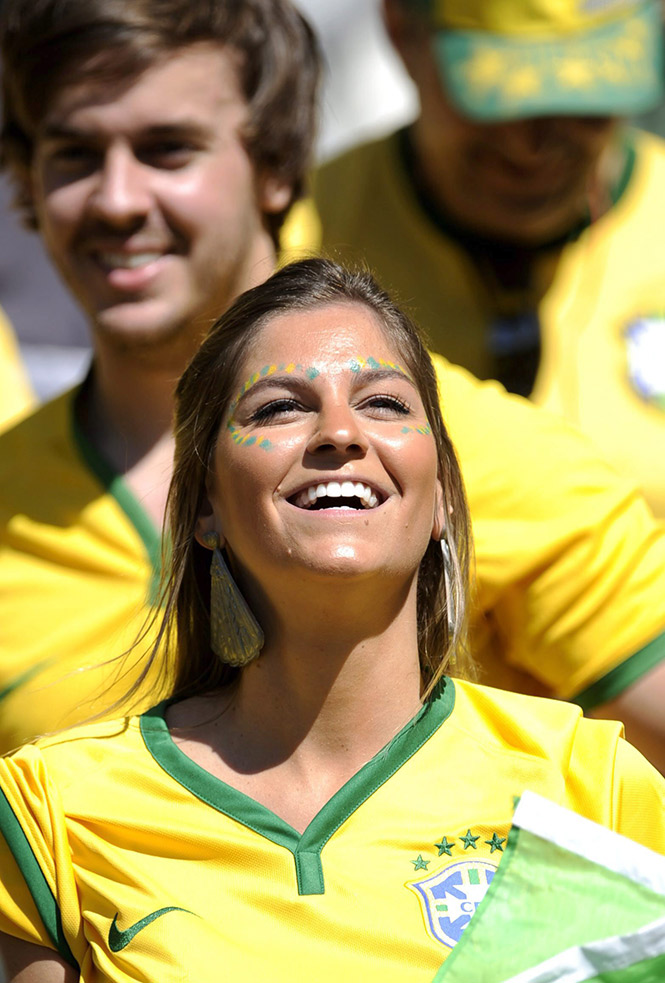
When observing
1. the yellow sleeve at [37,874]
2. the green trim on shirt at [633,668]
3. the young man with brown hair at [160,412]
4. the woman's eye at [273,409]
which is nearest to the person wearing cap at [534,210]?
the young man with brown hair at [160,412]

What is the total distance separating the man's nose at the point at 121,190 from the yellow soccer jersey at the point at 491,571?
43 centimetres

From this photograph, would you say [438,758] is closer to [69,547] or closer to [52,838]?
[52,838]

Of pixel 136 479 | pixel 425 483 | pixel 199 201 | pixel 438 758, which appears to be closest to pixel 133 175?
pixel 199 201

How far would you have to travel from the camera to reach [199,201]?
2.76 meters

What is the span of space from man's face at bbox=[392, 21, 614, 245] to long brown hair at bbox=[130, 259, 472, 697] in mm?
1634

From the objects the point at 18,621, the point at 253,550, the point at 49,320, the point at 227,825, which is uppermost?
the point at 253,550

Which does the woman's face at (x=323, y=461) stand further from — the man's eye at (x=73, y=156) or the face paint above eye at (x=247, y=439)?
the man's eye at (x=73, y=156)

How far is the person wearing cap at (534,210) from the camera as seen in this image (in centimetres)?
373

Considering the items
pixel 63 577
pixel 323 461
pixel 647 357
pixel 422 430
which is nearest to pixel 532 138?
pixel 647 357

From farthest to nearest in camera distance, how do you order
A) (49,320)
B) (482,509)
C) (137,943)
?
(49,320) < (482,509) < (137,943)

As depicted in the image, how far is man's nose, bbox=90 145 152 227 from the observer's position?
8.86ft

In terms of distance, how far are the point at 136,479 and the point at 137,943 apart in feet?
3.45

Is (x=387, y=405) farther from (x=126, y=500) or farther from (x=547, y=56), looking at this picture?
(x=547, y=56)

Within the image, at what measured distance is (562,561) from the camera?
2414mm
